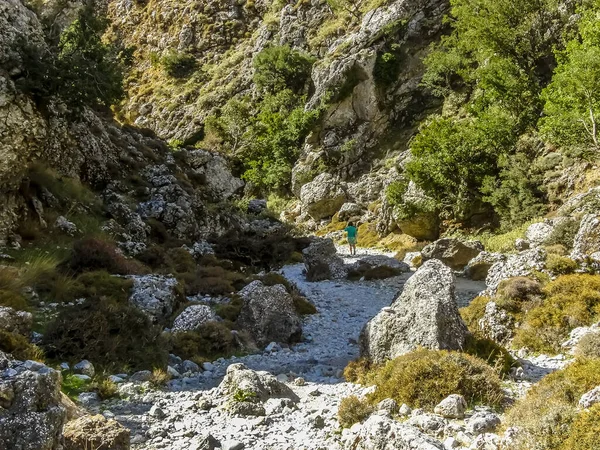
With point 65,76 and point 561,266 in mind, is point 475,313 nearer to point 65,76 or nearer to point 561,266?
point 561,266

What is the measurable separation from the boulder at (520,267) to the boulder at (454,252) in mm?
9865

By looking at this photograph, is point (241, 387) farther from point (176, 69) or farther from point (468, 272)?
point (176, 69)

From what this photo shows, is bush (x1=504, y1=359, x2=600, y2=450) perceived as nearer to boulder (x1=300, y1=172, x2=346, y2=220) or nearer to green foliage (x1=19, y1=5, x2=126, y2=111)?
green foliage (x1=19, y1=5, x2=126, y2=111)

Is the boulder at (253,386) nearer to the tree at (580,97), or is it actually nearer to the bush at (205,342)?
the bush at (205,342)

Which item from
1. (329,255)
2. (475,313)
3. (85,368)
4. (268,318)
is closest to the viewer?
(85,368)

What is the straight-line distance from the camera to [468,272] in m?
21.8

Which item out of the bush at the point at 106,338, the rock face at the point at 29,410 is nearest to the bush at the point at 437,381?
the rock face at the point at 29,410

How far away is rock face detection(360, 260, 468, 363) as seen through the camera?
9.52m

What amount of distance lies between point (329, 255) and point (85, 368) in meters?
18.1

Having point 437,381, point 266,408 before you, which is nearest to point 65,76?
point 266,408

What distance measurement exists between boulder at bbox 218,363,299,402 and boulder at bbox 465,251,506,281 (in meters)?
15.1

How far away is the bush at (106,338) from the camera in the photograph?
997 centimetres

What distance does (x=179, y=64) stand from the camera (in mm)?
76375

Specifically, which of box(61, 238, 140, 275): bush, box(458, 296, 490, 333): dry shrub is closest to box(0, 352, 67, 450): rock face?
box(458, 296, 490, 333): dry shrub
